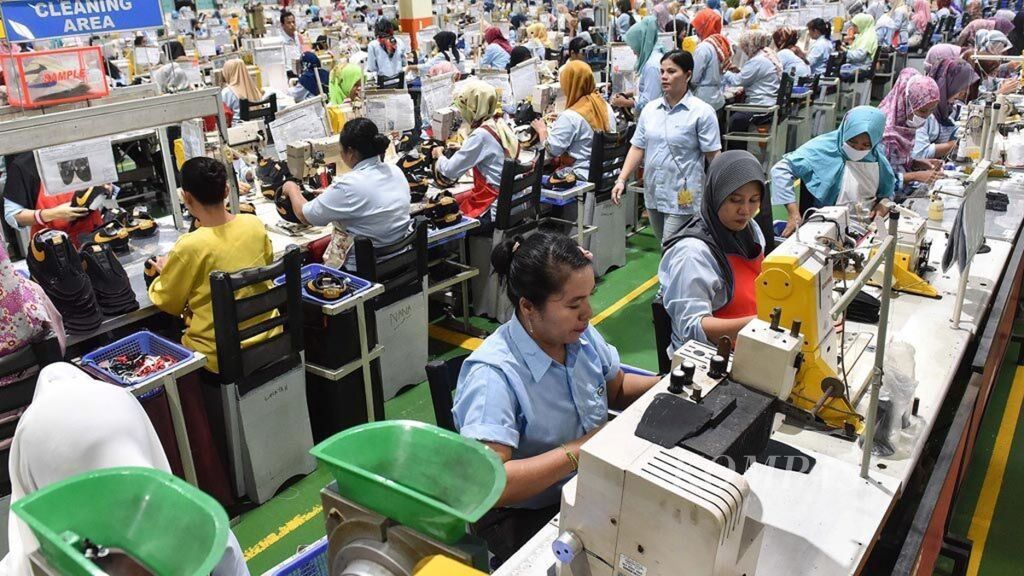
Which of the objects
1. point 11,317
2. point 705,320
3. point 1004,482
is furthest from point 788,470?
point 11,317

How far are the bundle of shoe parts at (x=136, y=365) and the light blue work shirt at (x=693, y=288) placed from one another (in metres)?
1.85

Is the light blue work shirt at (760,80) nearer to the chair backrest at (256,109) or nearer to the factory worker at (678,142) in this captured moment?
the factory worker at (678,142)

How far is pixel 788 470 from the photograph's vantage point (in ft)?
7.09

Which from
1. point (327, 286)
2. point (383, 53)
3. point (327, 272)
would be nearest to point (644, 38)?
point (383, 53)

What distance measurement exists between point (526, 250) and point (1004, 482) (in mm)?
2698

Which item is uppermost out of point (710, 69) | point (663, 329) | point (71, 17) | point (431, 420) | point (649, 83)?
point (71, 17)

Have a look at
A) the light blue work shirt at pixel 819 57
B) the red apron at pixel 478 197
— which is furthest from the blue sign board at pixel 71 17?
the light blue work shirt at pixel 819 57

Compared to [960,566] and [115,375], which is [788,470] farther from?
[115,375]

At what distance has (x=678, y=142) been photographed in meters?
4.45

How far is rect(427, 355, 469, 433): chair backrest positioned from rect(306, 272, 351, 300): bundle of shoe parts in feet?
4.38

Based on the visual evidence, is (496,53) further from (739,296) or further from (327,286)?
(739,296)

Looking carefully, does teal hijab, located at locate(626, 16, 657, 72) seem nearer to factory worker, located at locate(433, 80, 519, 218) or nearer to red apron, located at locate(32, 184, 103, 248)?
factory worker, located at locate(433, 80, 519, 218)

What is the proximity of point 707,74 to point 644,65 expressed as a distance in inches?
31.4

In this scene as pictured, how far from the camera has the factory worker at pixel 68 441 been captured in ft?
4.20
